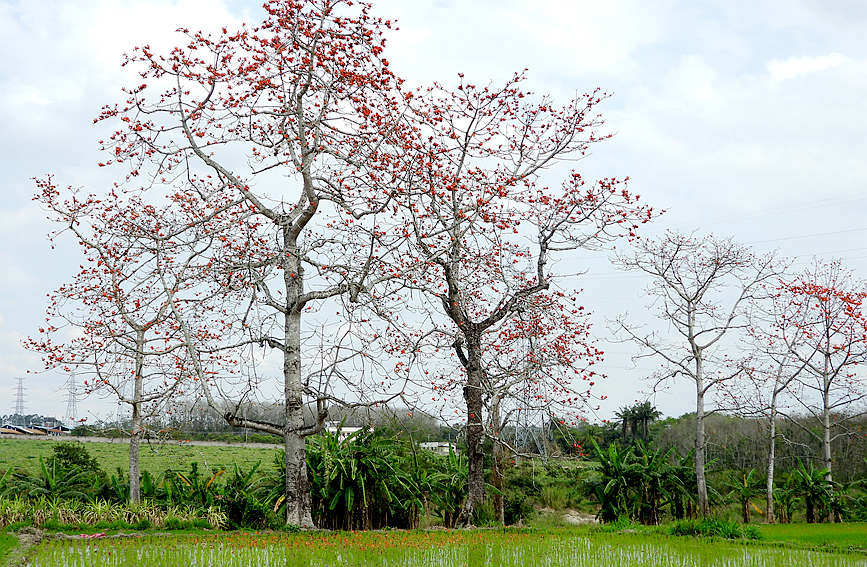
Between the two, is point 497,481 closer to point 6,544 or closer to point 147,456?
point 6,544

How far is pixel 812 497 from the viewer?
58.0 ft

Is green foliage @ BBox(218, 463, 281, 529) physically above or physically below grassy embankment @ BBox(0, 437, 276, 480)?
above

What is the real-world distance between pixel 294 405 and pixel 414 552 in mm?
3563

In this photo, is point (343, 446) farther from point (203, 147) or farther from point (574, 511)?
point (574, 511)

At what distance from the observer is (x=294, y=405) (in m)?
11.8

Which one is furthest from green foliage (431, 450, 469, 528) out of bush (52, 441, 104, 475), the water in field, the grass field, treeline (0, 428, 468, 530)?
the grass field

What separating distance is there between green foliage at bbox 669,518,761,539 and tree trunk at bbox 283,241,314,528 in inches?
259

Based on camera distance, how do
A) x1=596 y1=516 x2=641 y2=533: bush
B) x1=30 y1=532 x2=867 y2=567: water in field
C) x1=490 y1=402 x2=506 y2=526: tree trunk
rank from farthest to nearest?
x1=490 y1=402 x2=506 y2=526: tree trunk < x1=596 y1=516 x2=641 y2=533: bush < x1=30 y1=532 x2=867 y2=567: water in field

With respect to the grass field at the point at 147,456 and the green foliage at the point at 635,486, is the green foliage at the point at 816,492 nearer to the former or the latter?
the green foliage at the point at 635,486

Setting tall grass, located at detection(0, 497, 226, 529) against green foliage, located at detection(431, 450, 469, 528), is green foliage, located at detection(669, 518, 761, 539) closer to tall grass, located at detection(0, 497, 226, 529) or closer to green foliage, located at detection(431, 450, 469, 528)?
green foliage, located at detection(431, 450, 469, 528)

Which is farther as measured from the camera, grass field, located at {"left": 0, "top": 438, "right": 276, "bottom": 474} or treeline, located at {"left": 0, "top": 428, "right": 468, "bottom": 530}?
grass field, located at {"left": 0, "top": 438, "right": 276, "bottom": 474}

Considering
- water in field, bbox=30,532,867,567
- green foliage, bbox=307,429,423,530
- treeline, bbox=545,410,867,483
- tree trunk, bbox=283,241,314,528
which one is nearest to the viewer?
water in field, bbox=30,532,867,567

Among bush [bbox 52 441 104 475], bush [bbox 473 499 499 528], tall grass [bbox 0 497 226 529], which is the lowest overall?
bush [bbox 473 499 499 528]

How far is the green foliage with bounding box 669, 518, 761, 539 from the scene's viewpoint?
1219cm
